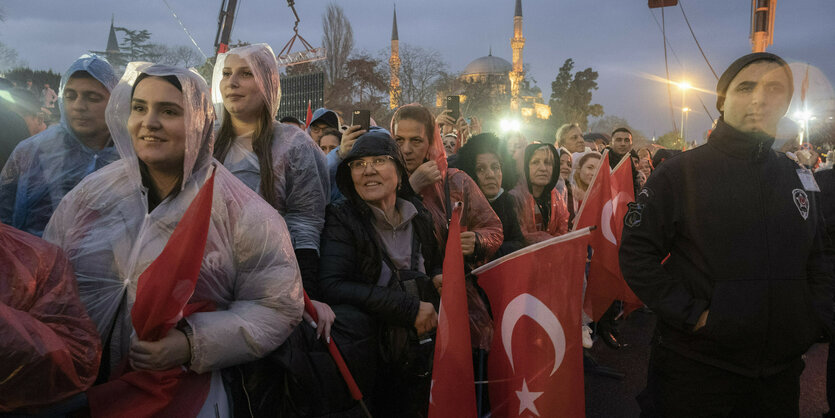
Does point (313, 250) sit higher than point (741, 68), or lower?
lower

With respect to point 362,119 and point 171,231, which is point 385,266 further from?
point 362,119

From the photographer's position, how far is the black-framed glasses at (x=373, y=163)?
7.65 feet

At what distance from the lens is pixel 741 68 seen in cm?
203

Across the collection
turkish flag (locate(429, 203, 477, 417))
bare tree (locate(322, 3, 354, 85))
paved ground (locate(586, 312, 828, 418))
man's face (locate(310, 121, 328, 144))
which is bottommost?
paved ground (locate(586, 312, 828, 418))

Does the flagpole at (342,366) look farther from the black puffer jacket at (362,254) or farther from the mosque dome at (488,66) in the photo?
the mosque dome at (488,66)

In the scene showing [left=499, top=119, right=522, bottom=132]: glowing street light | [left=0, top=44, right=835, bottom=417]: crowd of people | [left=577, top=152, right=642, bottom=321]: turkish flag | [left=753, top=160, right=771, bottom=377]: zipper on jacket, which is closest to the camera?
[left=0, top=44, right=835, bottom=417]: crowd of people

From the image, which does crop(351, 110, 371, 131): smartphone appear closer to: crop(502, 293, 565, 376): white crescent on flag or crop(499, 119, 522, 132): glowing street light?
crop(502, 293, 565, 376): white crescent on flag

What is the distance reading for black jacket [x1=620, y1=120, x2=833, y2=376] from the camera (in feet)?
6.19

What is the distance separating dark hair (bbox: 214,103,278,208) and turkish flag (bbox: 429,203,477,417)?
3.14 feet

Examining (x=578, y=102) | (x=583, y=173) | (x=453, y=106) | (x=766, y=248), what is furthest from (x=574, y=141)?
(x=578, y=102)

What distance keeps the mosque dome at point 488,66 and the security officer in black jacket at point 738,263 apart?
66346 mm

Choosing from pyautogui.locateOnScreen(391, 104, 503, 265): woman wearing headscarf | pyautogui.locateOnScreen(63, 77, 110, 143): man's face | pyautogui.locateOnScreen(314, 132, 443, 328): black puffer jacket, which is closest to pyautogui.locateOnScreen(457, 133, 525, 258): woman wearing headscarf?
pyautogui.locateOnScreen(391, 104, 503, 265): woman wearing headscarf

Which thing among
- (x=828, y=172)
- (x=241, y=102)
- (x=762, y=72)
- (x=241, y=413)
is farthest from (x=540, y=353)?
(x=828, y=172)

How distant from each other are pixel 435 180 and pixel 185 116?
61.4 inches
